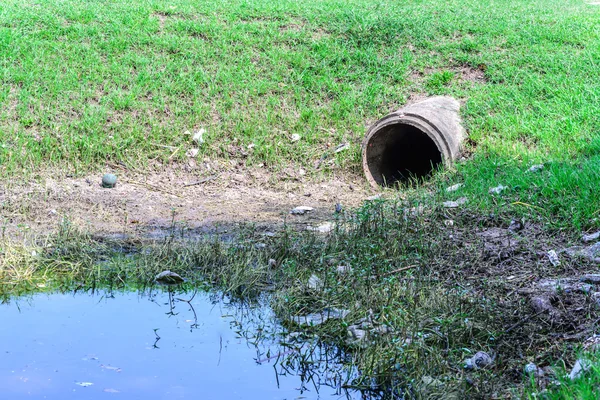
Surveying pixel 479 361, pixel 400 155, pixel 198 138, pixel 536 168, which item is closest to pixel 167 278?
pixel 479 361

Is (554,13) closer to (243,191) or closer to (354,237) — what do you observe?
(243,191)

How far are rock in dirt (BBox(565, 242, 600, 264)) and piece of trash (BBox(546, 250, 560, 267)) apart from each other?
0.10 metres

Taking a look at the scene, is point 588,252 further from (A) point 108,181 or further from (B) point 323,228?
(A) point 108,181

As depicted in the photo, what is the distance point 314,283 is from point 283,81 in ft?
14.1

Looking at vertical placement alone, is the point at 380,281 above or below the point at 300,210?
below

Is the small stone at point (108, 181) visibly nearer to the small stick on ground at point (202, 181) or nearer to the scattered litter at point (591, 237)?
the small stick on ground at point (202, 181)

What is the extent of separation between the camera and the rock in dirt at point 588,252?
4.61 meters

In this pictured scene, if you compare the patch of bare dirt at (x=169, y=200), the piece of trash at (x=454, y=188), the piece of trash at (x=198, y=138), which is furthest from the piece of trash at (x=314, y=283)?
the piece of trash at (x=198, y=138)

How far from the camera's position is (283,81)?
8547 millimetres

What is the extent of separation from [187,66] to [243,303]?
4547 millimetres

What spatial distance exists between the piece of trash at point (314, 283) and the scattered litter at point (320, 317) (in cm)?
21

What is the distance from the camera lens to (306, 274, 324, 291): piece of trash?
4.59 m

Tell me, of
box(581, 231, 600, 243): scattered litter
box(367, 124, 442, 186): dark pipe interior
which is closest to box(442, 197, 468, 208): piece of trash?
box(581, 231, 600, 243): scattered litter

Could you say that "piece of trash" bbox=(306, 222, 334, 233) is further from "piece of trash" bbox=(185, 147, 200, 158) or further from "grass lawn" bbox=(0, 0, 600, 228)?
"piece of trash" bbox=(185, 147, 200, 158)
